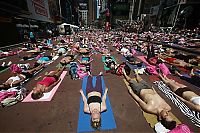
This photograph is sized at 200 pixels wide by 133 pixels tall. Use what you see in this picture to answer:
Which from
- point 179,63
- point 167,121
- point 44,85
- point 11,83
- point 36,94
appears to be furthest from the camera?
point 179,63

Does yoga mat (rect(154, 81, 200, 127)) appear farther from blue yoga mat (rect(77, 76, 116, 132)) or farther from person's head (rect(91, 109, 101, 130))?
person's head (rect(91, 109, 101, 130))

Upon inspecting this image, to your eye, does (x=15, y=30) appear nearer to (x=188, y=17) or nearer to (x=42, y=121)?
(x=42, y=121)

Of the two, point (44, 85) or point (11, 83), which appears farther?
point (11, 83)

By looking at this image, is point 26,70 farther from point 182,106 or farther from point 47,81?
point 182,106

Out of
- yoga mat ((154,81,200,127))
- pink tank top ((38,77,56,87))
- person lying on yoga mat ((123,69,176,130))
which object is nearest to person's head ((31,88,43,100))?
pink tank top ((38,77,56,87))

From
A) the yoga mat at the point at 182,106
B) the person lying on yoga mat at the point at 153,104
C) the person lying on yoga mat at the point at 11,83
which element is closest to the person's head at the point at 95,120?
the person lying on yoga mat at the point at 153,104

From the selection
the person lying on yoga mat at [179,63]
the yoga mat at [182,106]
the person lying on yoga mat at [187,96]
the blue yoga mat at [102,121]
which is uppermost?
the person lying on yoga mat at [179,63]

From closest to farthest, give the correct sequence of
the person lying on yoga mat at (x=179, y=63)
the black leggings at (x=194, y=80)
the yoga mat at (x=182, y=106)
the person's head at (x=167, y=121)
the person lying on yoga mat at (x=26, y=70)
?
the person's head at (x=167, y=121) → the yoga mat at (x=182, y=106) → the black leggings at (x=194, y=80) → the person lying on yoga mat at (x=26, y=70) → the person lying on yoga mat at (x=179, y=63)

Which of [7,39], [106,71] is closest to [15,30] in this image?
[7,39]

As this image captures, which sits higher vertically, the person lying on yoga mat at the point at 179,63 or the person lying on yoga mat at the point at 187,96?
the person lying on yoga mat at the point at 179,63

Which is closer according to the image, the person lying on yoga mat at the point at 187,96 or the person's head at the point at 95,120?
the person's head at the point at 95,120

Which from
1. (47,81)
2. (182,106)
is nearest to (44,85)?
(47,81)

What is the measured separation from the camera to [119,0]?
86.2 meters

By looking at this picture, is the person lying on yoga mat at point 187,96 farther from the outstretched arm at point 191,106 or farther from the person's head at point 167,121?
the person's head at point 167,121
